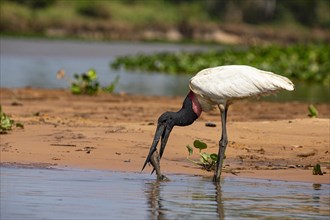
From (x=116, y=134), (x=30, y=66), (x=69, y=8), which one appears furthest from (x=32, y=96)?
(x=69, y=8)

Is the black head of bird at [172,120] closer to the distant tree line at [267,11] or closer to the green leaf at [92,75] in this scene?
the green leaf at [92,75]

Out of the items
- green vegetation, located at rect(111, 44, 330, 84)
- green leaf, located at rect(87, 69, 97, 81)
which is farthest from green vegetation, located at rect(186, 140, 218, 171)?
green vegetation, located at rect(111, 44, 330, 84)

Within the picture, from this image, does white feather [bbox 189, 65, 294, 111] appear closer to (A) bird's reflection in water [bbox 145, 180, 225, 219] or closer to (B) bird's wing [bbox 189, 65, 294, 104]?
(B) bird's wing [bbox 189, 65, 294, 104]

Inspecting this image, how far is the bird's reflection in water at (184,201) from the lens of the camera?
8.88 meters

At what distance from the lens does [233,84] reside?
10477 mm

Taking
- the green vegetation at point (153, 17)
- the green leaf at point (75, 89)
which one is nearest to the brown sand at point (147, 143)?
the green leaf at point (75, 89)

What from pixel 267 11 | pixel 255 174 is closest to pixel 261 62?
pixel 255 174

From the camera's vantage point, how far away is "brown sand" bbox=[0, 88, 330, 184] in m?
11.7

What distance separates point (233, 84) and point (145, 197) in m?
1.49

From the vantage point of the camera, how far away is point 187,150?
41.0 feet

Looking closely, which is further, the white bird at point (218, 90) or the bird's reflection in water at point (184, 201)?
the white bird at point (218, 90)

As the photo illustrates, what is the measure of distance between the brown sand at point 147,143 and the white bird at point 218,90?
774 mm

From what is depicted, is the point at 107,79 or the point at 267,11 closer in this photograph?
the point at 107,79

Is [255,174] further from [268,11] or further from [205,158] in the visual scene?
[268,11]
